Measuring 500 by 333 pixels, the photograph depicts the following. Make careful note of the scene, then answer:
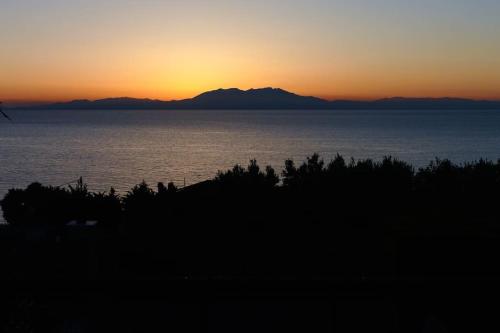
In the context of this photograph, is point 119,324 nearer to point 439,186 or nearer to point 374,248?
point 374,248

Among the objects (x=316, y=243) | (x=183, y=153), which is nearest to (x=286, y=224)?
(x=316, y=243)

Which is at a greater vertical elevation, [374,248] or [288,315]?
[288,315]

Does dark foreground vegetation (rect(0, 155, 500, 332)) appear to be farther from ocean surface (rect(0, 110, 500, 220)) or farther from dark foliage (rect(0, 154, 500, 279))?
ocean surface (rect(0, 110, 500, 220))

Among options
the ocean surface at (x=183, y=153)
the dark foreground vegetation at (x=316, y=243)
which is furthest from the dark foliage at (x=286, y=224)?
the ocean surface at (x=183, y=153)

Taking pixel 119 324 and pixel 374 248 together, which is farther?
pixel 374 248

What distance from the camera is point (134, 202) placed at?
2073cm

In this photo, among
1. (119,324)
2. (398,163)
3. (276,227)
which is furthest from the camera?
(398,163)

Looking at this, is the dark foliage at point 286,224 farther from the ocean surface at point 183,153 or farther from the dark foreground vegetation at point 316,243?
the ocean surface at point 183,153

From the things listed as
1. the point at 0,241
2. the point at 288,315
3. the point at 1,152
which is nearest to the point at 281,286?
the point at 288,315

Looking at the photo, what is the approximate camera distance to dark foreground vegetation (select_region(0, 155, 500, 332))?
217 centimetres

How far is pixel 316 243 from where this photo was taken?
13.0 m

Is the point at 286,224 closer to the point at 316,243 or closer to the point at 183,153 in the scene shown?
the point at 316,243

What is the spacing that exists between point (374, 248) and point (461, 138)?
4710 inches

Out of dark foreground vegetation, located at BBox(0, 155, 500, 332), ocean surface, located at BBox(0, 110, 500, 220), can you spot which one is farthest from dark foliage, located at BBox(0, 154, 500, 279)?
ocean surface, located at BBox(0, 110, 500, 220)
